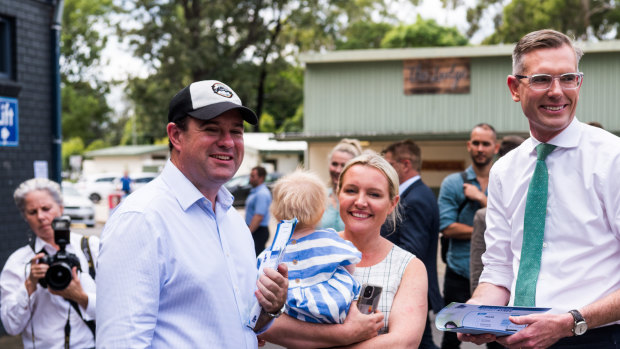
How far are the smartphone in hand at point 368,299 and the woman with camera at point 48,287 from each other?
64.6 inches

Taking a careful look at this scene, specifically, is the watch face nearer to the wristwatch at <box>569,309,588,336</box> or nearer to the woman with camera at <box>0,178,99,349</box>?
the wristwatch at <box>569,309,588,336</box>

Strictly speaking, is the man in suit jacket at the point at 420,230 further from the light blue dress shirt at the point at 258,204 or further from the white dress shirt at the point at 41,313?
the light blue dress shirt at the point at 258,204

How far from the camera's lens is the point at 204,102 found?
219 centimetres

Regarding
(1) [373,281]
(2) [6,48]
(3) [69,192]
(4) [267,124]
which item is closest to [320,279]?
(1) [373,281]

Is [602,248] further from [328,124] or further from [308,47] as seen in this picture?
[308,47]

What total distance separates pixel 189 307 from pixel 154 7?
101ft

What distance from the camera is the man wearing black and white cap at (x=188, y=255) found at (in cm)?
192

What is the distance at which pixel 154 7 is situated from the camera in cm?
3055

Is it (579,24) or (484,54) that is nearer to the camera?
(484,54)

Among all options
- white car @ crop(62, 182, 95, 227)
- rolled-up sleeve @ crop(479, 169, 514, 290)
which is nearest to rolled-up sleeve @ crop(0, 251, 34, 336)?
rolled-up sleeve @ crop(479, 169, 514, 290)

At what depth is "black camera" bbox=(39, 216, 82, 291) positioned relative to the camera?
10.8ft

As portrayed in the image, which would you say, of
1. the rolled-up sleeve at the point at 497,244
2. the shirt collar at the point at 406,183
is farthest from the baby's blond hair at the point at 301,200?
the shirt collar at the point at 406,183

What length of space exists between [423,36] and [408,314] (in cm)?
3988

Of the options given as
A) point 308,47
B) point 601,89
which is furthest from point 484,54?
point 308,47
